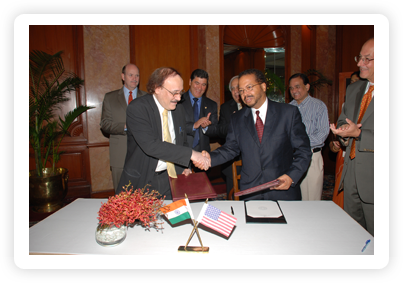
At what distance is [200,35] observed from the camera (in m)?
5.57

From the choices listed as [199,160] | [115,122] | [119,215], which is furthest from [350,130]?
[115,122]

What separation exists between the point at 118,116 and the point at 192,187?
7.95 feet

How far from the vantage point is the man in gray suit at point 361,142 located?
2104 millimetres

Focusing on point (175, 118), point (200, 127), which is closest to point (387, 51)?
point (175, 118)

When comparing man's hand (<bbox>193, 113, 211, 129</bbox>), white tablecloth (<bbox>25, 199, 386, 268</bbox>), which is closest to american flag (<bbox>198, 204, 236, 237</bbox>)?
white tablecloth (<bbox>25, 199, 386, 268</bbox>)

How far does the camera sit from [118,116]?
3.92m

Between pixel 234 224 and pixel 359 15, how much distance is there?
1.60 m

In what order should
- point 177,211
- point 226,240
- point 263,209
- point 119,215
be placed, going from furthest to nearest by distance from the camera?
point 263,209 → point 177,211 → point 226,240 → point 119,215

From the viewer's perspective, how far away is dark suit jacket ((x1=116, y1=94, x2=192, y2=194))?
7.43 feet

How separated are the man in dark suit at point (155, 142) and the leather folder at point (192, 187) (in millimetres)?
182

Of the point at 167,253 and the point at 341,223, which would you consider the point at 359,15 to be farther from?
the point at 167,253

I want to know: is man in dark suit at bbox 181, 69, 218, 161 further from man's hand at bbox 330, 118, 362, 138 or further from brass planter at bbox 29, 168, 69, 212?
brass planter at bbox 29, 168, 69, 212

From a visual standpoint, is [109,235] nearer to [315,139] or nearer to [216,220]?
[216,220]

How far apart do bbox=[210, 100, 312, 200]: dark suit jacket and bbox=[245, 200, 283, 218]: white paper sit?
37 centimetres
